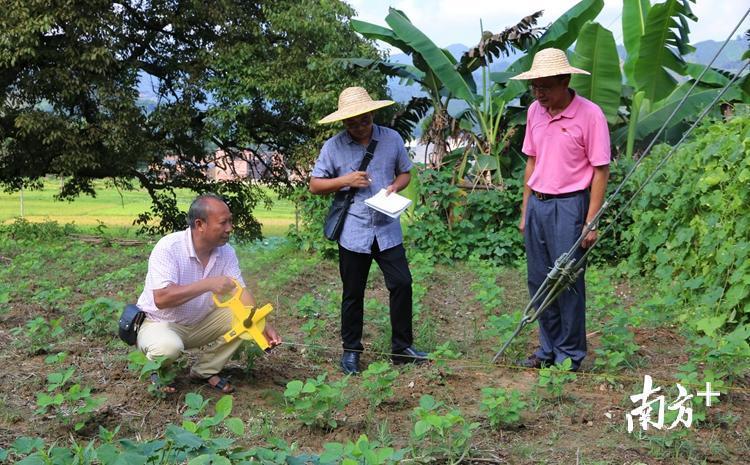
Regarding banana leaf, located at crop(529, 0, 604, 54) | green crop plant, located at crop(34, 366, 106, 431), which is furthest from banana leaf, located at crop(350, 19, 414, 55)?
green crop plant, located at crop(34, 366, 106, 431)

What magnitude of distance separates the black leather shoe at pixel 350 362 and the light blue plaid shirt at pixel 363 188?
2.18 ft

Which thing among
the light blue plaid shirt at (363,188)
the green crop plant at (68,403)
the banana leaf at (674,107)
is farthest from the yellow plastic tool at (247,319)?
the banana leaf at (674,107)

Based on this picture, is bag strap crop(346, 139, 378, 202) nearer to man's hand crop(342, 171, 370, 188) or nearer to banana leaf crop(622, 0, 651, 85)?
man's hand crop(342, 171, 370, 188)

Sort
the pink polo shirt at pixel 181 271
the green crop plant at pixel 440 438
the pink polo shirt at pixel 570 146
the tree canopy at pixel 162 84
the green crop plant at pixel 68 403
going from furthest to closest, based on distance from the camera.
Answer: the tree canopy at pixel 162 84
the pink polo shirt at pixel 570 146
the pink polo shirt at pixel 181 271
the green crop plant at pixel 68 403
the green crop plant at pixel 440 438

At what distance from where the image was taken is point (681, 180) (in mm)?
7941

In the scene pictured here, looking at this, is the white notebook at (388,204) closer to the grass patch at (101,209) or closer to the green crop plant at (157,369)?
the green crop plant at (157,369)

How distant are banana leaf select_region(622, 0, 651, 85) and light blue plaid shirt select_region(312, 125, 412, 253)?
749cm

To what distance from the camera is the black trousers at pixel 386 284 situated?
4977 mm

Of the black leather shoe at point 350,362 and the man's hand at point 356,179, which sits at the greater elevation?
the man's hand at point 356,179

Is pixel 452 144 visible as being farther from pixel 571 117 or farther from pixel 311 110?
pixel 571 117

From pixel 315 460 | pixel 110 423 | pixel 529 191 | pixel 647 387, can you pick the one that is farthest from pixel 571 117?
pixel 110 423

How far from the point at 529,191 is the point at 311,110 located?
33.3 ft

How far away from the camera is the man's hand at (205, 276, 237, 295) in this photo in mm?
4199

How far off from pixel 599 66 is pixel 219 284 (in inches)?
323
